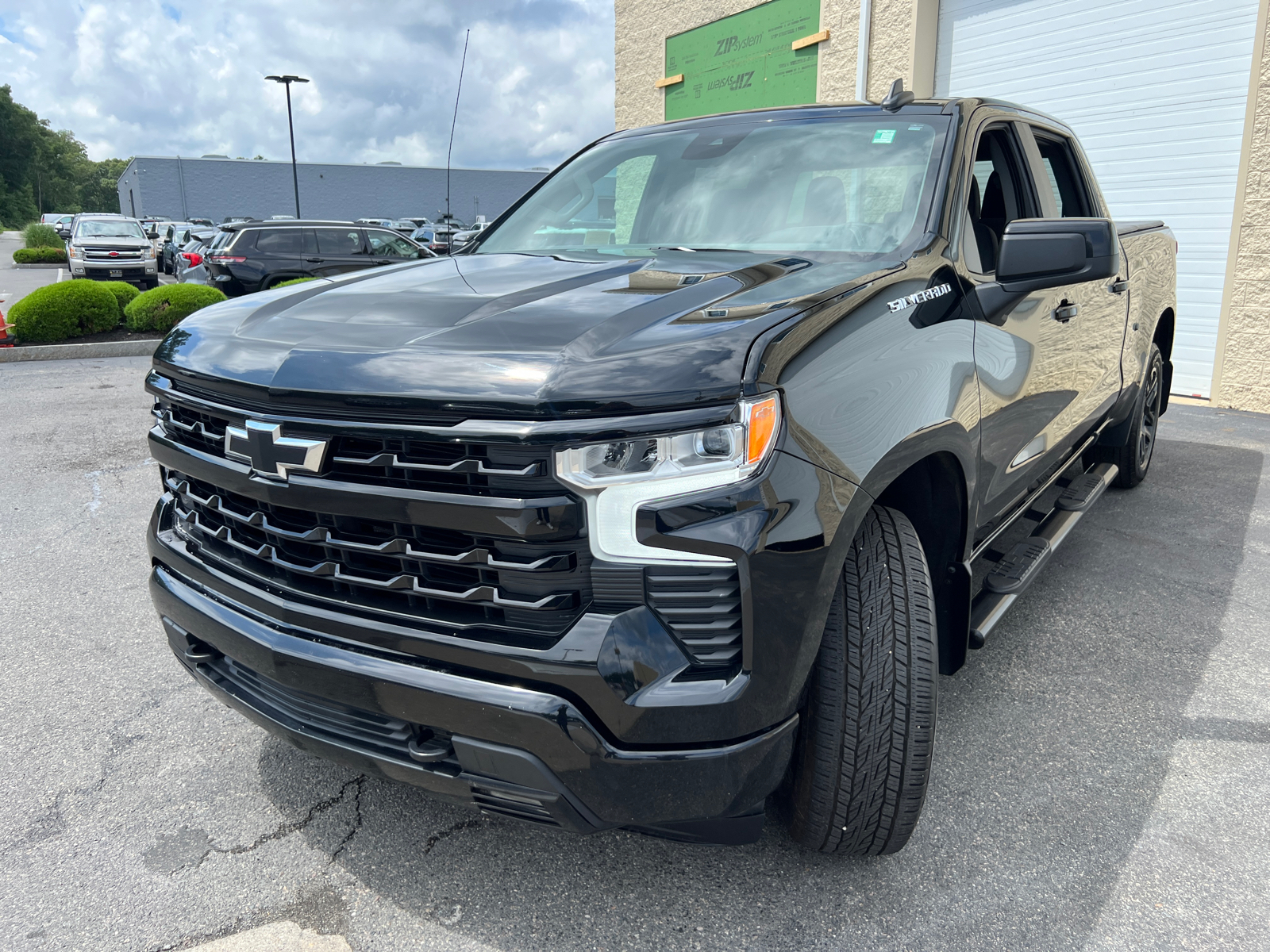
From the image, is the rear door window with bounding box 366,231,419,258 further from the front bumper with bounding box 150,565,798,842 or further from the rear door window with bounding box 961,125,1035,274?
the front bumper with bounding box 150,565,798,842

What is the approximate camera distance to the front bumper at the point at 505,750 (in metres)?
1.60

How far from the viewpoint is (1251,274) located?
771cm

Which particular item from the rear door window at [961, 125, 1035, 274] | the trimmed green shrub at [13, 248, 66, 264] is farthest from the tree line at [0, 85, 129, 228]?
the rear door window at [961, 125, 1035, 274]

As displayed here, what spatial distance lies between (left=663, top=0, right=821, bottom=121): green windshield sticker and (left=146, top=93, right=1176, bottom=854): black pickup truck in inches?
382

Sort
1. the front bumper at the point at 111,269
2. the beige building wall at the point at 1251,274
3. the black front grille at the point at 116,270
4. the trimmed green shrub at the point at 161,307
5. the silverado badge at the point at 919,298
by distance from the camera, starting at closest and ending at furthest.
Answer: the silverado badge at the point at 919,298
the beige building wall at the point at 1251,274
the trimmed green shrub at the point at 161,307
the front bumper at the point at 111,269
the black front grille at the point at 116,270

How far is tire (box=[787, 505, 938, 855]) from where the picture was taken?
1.85m

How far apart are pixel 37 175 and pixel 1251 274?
10106 cm

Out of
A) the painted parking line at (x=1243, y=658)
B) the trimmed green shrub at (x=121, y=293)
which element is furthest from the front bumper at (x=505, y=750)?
the trimmed green shrub at (x=121, y=293)

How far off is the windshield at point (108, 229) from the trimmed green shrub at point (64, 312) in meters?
13.6

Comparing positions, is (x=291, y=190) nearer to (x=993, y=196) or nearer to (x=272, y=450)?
(x=993, y=196)

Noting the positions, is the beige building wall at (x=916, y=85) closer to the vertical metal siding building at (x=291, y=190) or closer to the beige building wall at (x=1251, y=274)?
the beige building wall at (x=1251, y=274)

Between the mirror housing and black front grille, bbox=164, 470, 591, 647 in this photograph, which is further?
the mirror housing

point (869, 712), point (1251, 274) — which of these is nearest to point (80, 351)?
point (869, 712)

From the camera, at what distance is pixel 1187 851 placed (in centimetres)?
215
